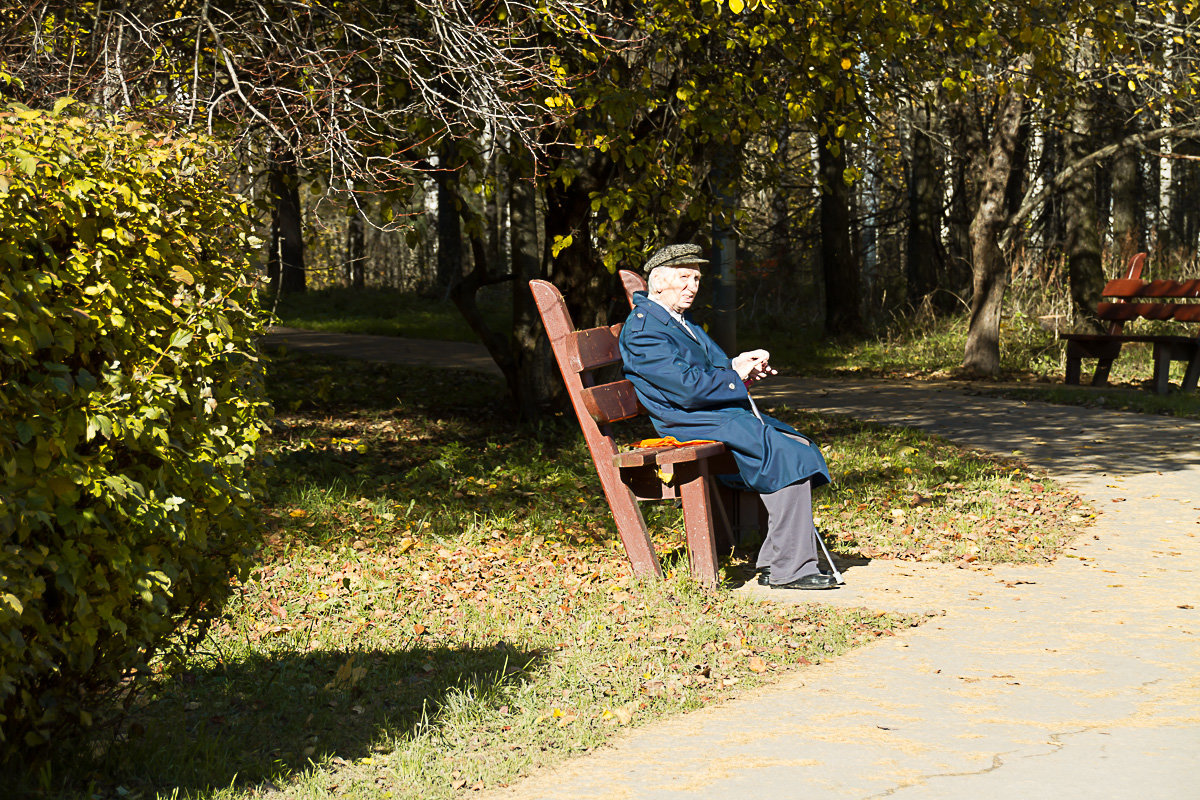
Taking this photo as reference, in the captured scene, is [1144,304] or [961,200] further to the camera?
[961,200]

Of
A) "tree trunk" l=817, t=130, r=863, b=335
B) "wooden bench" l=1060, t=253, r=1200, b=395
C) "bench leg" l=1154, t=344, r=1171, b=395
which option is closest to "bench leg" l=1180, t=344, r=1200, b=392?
"wooden bench" l=1060, t=253, r=1200, b=395

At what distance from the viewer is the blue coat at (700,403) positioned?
5445mm

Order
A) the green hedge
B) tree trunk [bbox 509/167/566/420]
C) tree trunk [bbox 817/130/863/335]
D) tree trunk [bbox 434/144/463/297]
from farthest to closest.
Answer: tree trunk [bbox 434/144/463/297] < tree trunk [bbox 817/130/863/335] < tree trunk [bbox 509/167/566/420] < the green hedge

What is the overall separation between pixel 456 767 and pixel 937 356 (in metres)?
13.4

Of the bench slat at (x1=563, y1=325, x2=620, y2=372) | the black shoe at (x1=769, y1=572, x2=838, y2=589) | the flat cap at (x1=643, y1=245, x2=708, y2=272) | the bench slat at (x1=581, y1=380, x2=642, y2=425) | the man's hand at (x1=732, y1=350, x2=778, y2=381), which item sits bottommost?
the black shoe at (x1=769, y1=572, x2=838, y2=589)

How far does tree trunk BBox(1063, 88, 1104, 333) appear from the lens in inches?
623

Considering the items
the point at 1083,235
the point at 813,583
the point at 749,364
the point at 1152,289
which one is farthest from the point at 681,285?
the point at 1083,235

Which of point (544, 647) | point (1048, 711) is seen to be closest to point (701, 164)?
point (544, 647)

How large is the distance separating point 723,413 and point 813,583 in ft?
2.82

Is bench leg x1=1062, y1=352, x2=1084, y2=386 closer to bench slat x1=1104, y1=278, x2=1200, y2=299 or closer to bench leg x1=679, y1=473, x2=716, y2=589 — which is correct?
bench slat x1=1104, y1=278, x2=1200, y2=299

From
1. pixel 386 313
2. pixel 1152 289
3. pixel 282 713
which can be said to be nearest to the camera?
pixel 282 713

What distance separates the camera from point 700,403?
5555 millimetres

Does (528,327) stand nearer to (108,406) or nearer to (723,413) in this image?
(723,413)

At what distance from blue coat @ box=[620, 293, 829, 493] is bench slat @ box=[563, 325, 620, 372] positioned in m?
0.07
